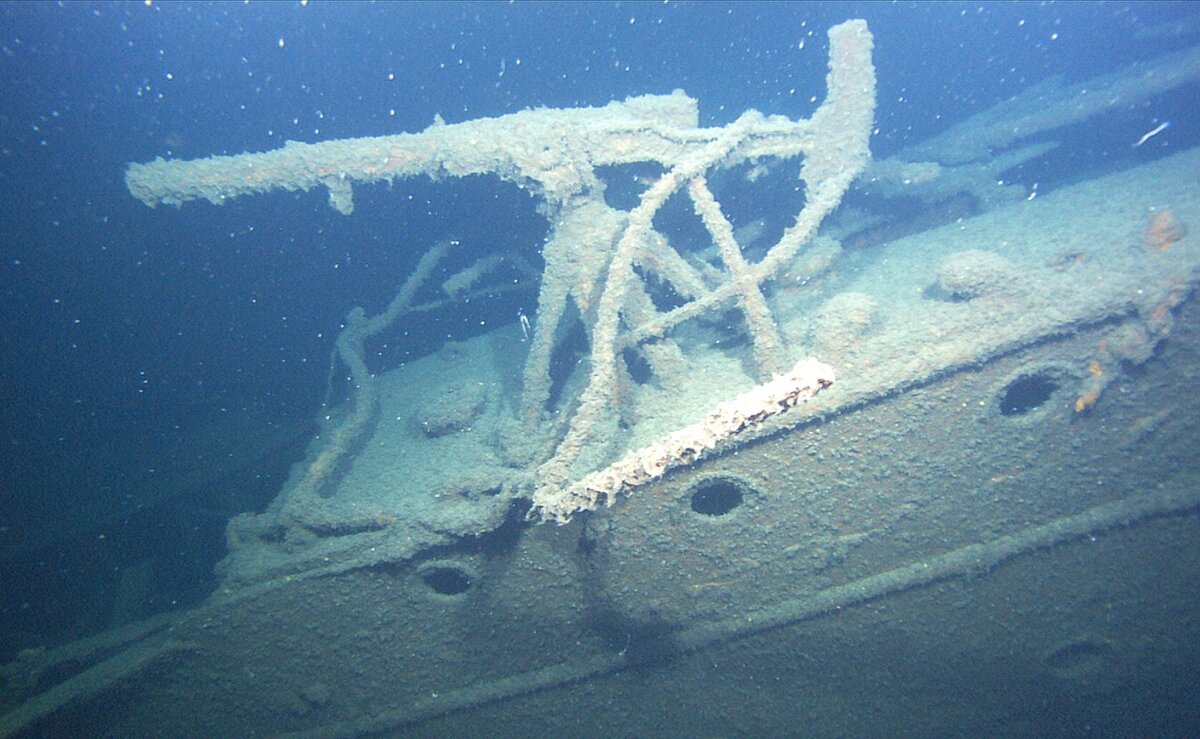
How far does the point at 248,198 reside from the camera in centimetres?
675

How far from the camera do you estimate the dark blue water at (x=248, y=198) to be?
698 centimetres

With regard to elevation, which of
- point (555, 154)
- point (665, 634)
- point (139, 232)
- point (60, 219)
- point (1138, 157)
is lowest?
point (665, 634)

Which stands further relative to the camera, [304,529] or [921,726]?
[921,726]

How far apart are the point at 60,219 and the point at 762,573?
1527 centimetres

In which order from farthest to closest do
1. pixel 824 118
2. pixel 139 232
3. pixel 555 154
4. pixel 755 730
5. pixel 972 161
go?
pixel 139 232, pixel 972 161, pixel 824 118, pixel 555 154, pixel 755 730

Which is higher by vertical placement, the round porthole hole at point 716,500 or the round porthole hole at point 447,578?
the round porthole hole at point 716,500

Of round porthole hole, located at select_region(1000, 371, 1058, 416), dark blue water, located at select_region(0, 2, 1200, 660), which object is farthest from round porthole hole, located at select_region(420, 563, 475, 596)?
round porthole hole, located at select_region(1000, 371, 1058, 416)

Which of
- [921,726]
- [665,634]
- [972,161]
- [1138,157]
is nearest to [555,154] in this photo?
[665,634]

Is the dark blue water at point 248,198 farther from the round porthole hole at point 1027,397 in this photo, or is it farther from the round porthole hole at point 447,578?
the round porthole hole at point 1027,397

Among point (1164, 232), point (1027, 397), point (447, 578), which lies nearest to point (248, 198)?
point (447, 578)

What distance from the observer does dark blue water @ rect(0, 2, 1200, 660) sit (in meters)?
6.98

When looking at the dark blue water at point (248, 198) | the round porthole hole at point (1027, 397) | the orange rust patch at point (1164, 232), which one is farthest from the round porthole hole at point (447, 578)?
the orange rust patch at point (1164, 232)

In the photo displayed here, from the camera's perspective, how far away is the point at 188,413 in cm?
1000

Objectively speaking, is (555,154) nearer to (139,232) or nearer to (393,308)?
(393,308)
